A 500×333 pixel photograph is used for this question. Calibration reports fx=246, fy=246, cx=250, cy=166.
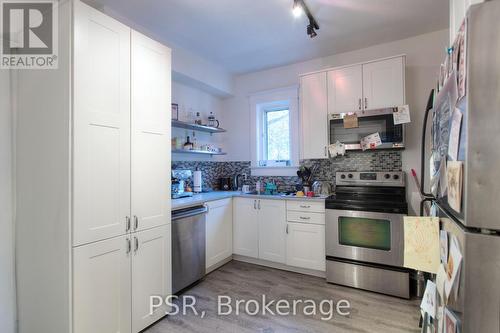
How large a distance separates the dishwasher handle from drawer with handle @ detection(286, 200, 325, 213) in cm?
105

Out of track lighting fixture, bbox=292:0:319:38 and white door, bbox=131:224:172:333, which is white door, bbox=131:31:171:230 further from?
track lighting fixture, bbox=292:0:319:38

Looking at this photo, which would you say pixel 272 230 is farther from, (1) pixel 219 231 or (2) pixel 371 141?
(2) pixel 371 141

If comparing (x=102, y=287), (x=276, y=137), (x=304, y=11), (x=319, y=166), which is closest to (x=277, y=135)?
(x=276, y=137)

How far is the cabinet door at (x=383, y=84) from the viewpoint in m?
2.70

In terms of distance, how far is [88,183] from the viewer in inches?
63.8

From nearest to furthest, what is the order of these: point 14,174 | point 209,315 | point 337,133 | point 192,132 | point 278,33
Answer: point 14,174 → point 209,315 → point 278,33 → point 337,133 → point 192,132

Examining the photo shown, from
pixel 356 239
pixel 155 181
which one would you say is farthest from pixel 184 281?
pixel 356 239

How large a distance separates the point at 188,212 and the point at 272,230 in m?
1.17

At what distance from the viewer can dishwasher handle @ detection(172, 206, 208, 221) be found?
2.44 meters

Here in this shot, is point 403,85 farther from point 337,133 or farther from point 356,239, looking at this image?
→ point 356,239

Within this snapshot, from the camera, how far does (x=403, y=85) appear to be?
269 centimetres

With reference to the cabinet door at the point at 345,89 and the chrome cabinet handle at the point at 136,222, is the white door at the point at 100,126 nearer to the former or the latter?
the chrome cabinet handle at the point at 136,222

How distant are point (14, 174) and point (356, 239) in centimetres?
314

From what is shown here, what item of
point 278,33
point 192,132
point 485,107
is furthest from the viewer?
point 192,132
